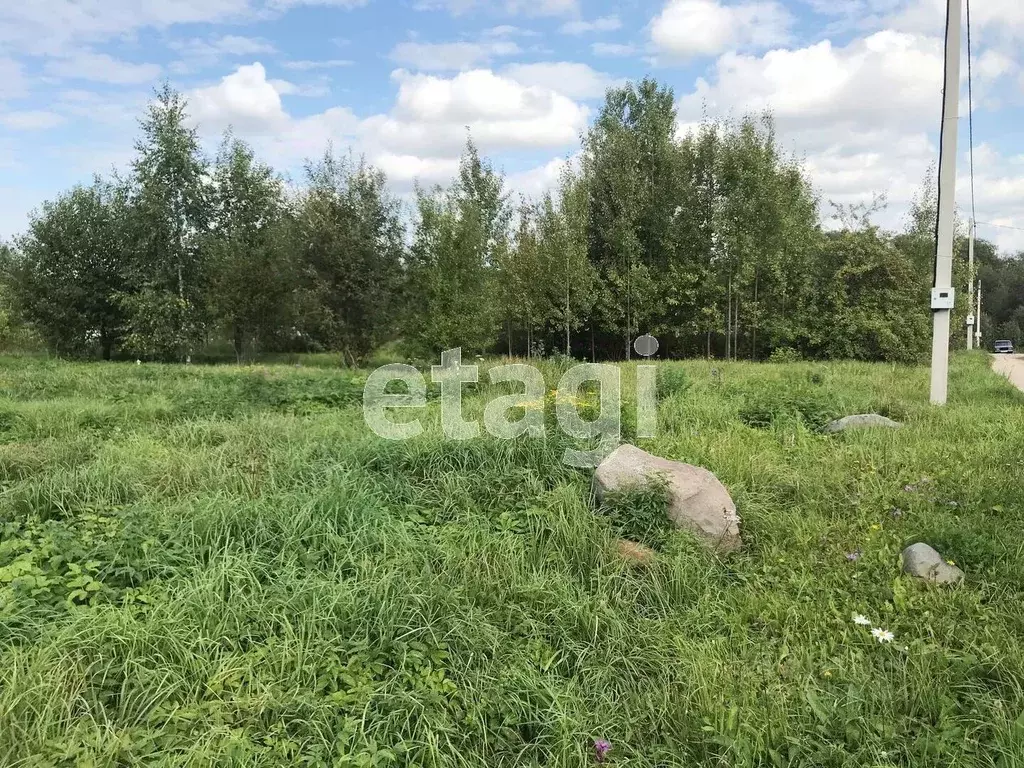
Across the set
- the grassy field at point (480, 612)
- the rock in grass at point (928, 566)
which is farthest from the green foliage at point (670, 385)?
the rock in grass at point (928, 566)

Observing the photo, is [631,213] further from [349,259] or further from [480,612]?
[480,612]

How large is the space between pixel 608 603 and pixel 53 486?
11.7 feet

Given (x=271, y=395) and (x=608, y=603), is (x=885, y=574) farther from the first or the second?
(x=271, y=395)

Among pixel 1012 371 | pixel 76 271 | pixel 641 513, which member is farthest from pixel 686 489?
pixel 76 271

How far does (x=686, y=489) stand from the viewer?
4.42 m

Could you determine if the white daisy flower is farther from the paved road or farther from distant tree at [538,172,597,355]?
distant tree at [538,172,597,355]

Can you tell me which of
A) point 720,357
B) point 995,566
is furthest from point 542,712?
point 720,357

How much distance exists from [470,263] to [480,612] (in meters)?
14.2

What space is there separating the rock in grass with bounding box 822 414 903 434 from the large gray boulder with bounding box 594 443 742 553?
2.63 meters

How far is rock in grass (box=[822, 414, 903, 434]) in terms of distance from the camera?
655cm

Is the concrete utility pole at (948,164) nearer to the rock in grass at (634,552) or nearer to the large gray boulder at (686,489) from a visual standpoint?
the large gray boulder at (686,489)

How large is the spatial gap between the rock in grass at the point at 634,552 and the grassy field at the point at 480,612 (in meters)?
0.09

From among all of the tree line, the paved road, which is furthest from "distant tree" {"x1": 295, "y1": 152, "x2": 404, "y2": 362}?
the paved road

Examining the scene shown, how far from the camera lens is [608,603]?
12.0 feet
